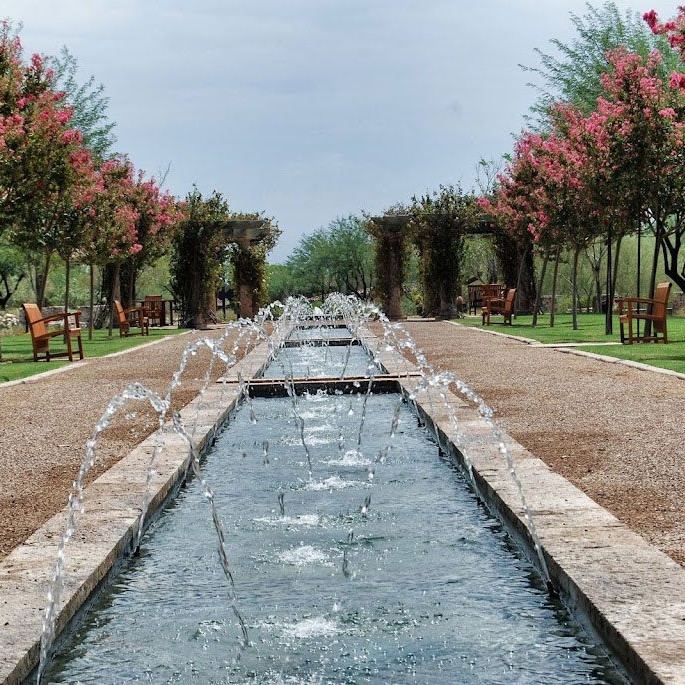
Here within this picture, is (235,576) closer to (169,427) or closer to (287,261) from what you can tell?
(169,427)

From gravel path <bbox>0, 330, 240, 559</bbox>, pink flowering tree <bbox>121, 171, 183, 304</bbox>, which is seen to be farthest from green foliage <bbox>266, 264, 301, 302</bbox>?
gravel path <bbox>0, 330, 240, 559</bbox>

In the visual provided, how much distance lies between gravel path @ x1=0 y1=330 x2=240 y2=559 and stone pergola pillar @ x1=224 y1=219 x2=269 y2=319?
18.0 m

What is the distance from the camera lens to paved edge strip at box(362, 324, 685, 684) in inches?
133

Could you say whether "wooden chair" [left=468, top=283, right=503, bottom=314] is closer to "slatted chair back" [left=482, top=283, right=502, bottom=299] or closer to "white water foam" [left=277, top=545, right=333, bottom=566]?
"slatted chair back" [left=482, top=283, right=502, bottom=299]

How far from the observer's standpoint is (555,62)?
3731 centimetres

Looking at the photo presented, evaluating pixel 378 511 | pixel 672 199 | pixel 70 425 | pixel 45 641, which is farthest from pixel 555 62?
pixel 45 641

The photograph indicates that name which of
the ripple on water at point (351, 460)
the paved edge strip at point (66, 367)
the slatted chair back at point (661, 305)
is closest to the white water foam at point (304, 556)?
the ripple on water at point (351, 460)

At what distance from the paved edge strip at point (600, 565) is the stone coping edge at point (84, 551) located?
1.73m

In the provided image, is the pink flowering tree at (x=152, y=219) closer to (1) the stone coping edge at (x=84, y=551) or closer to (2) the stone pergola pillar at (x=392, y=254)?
(2) the stone pergola pillar at (x=392, y=254)

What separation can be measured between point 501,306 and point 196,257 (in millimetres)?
8721

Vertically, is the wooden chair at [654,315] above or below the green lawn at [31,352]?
above

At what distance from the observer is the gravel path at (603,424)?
566 centimetres

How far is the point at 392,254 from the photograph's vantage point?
116 feet

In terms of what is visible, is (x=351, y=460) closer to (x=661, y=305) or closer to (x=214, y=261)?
(x=661, y=305)
